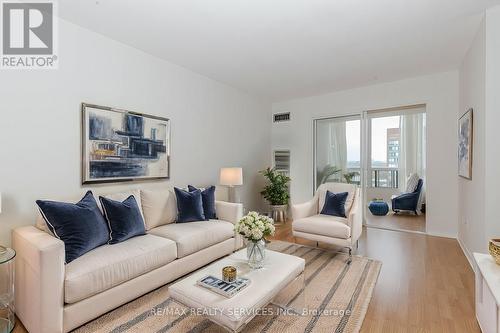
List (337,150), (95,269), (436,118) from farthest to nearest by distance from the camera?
(337,150) → (436,118) → (95,269)

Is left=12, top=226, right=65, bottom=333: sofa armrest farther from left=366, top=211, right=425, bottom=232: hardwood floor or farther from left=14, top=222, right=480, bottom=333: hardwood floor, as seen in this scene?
left=366, top=211, right=425, bottom=232: hardwood floor

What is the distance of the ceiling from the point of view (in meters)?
2.30

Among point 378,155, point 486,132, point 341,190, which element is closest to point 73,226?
point 341,190

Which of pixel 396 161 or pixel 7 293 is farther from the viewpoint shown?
pixel 396 161

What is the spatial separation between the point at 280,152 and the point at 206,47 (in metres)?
3.15

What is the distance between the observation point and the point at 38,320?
1.67 meters

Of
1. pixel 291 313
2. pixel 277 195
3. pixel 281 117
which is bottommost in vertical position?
pixel 291 313

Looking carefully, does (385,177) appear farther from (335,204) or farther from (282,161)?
(335,204)

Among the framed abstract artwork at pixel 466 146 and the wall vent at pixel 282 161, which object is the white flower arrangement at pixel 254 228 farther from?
the wall vent at pixel 282 161

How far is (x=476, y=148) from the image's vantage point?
277cm

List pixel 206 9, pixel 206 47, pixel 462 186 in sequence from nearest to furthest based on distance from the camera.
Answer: pixel 206 9 → pixel 206 47 → pixel 462 186

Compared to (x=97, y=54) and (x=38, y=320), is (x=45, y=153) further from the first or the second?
(x=38, y=320)

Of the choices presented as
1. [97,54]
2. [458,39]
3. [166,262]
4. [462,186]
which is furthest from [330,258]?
[97,54]

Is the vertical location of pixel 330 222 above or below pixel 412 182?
below
